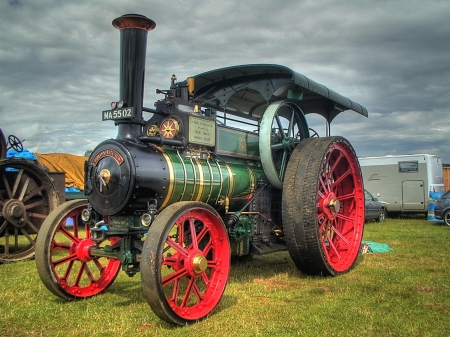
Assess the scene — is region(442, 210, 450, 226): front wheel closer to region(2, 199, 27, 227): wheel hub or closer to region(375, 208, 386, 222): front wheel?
region(375, 208, 386, 222): front wheel

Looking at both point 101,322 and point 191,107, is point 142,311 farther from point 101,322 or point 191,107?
point 191,107

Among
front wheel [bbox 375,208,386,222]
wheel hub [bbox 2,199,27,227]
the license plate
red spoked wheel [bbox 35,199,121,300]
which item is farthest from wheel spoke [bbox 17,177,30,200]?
front wheel [bbox 375,208,386,222]

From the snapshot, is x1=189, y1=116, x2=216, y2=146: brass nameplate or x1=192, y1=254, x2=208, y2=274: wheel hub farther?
x1=189, y1=116, x2=216, y2=146: brass nameplate

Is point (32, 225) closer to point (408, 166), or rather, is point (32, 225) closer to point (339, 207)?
point (339, 207)

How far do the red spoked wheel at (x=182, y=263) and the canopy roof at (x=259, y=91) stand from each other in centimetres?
→ 234

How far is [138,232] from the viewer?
4176 mm

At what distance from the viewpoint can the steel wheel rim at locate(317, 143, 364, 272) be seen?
5527 mm

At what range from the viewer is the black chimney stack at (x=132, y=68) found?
4430 millimetres

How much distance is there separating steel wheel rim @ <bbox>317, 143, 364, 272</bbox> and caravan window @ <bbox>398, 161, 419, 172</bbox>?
34.1 ft

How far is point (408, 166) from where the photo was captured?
52.3ft

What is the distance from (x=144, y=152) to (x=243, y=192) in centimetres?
160

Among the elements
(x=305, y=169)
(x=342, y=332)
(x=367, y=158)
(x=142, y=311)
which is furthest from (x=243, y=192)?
(x=367, y=158)

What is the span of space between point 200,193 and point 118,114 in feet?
3.82

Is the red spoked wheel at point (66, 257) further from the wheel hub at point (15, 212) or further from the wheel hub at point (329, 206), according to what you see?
the wheel hub at point (15, 212)
